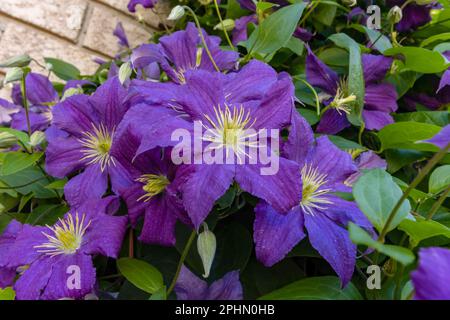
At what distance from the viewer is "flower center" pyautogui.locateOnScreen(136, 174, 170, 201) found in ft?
1.49

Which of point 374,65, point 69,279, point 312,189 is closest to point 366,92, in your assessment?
point 374,65

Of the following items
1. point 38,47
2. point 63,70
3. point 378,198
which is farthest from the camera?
point 38,47

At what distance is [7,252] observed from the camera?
0.52 m

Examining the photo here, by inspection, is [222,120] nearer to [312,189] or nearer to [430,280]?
[312,189]

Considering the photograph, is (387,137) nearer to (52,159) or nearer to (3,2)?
(52,159)

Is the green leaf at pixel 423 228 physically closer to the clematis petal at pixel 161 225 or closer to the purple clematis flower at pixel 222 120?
the purple clematis flower at pixel 222 120

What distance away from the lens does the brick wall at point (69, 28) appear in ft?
3.85

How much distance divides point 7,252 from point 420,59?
575 mm

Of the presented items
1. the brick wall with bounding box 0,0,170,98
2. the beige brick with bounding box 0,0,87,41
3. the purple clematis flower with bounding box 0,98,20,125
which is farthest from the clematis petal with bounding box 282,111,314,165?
the beige brick with bounding box 0,0,87,41

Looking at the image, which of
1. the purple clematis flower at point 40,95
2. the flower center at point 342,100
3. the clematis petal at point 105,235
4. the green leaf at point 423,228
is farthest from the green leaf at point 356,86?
the purple clematis flower at point 40,95

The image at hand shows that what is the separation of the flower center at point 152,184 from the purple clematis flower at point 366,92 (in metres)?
0.24

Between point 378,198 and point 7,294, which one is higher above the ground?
point 378,198

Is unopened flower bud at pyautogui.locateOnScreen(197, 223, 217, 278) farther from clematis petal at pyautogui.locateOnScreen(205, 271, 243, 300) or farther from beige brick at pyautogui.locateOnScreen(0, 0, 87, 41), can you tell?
beige brick at pyautogui.locateOnScreen(0, 0, 87, 41)

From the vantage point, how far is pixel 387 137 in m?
0.58
